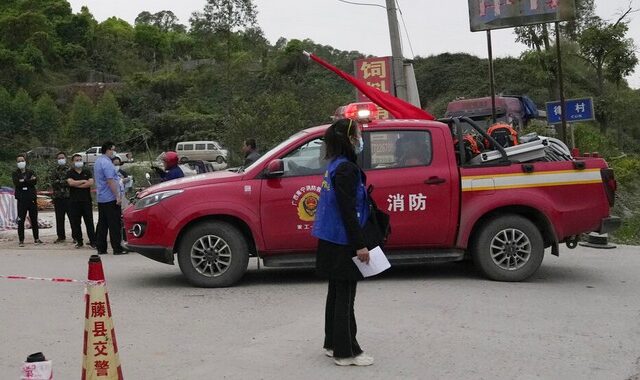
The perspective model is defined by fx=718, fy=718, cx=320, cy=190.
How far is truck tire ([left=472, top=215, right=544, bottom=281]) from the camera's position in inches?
315

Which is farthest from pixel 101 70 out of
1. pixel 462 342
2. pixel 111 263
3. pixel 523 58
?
pixel 462 342

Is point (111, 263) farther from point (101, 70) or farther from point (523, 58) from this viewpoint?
point (101, 70)

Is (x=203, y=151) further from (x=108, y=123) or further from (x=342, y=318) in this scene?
(x=342, y=318)

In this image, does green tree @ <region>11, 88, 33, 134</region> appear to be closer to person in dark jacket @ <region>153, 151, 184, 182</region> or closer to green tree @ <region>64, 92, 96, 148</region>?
green tree @ <region>64, 92, 96, 148</region>

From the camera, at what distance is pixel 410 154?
8.09 meters

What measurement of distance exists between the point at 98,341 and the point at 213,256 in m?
3.71

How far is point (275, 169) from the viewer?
309 inches

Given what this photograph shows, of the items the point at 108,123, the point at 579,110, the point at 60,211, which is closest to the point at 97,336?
the point at 60,211

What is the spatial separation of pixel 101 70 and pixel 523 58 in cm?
6898

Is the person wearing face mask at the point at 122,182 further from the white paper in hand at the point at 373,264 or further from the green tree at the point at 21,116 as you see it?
the green tree at the point at 21,116

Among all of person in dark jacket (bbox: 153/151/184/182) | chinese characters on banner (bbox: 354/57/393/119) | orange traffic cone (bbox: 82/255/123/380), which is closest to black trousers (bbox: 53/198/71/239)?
person in dark jacket (bbox: 153/151/184/182)

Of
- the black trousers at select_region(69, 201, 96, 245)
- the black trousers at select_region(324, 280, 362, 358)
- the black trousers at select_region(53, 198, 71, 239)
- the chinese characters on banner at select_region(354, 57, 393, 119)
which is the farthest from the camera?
the chinese characters on banner at select_region(354, 57, 393, 119)

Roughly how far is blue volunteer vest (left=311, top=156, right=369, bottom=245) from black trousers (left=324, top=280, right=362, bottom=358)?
0.33 m

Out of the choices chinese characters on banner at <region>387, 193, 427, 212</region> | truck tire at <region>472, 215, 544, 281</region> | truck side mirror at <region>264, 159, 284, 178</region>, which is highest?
truck side mirror at <region>264, 159, 284, 178</region>
